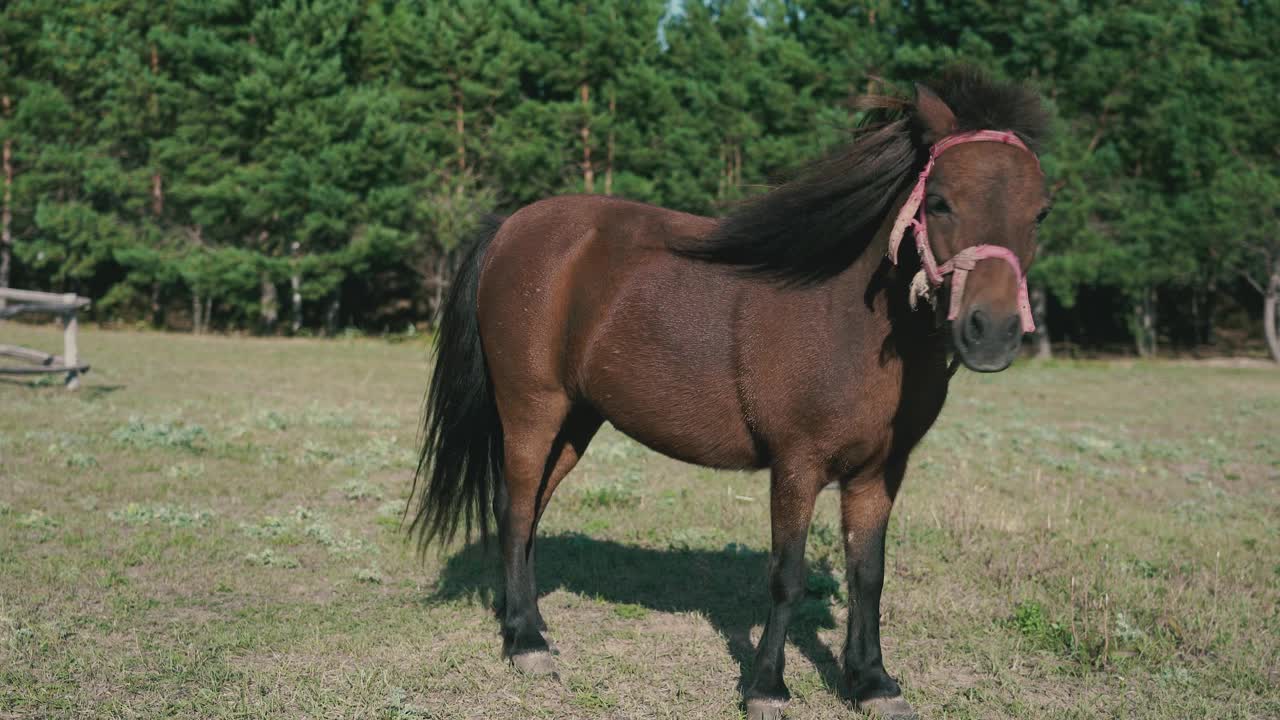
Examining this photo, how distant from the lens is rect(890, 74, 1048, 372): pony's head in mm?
3479

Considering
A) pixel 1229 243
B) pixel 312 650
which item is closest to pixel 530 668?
pixel 312 650

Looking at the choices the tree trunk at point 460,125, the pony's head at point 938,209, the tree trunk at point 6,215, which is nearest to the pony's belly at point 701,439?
the pony's head at point 938,209

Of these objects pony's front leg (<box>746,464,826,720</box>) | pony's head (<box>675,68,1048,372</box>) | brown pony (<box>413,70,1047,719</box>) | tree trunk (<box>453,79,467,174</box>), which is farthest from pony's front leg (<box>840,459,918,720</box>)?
tree trunk (<box>453,79,467,174</box>)

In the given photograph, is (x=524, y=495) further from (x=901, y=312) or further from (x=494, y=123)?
(x=494, y=123)

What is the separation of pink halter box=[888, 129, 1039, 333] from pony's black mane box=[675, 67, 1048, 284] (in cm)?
11

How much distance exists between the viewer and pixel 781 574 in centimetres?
426

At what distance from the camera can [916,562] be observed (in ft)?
21.6

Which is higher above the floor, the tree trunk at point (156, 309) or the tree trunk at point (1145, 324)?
the tree trunk at point (1145, 324)

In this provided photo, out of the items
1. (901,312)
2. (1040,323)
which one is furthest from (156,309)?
(901,312)

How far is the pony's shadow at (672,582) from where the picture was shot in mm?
5556

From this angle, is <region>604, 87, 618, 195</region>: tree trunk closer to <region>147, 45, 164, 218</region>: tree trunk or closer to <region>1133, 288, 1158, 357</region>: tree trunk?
<region>147, 45, 164, 218</region>: tree trunk

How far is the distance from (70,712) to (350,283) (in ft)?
125

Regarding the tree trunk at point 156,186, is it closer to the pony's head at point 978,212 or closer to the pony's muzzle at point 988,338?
the pony's head at point 978,212

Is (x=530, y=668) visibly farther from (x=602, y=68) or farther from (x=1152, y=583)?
(x=602, y=68)
